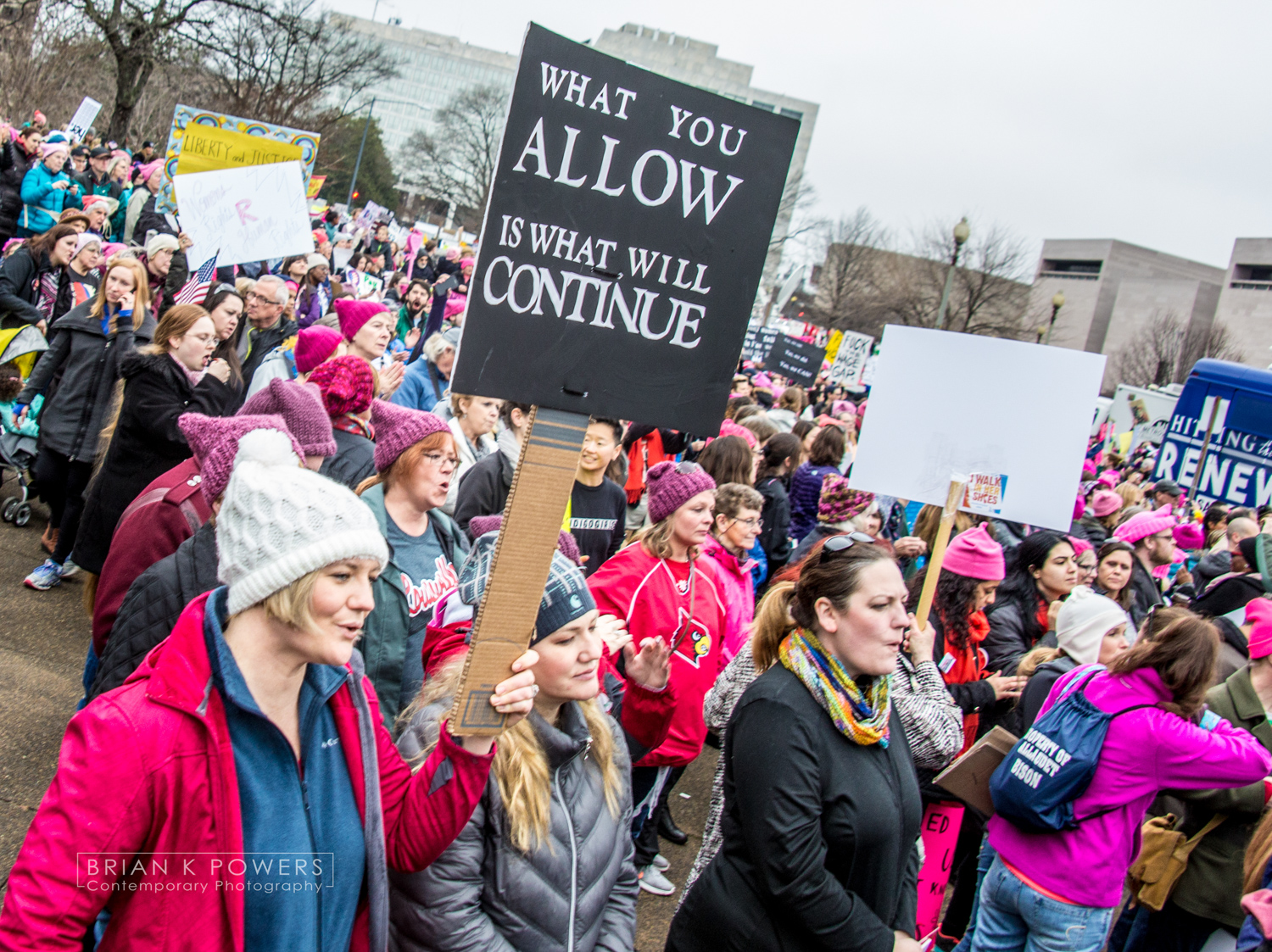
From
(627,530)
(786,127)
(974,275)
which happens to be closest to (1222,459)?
(627,530)

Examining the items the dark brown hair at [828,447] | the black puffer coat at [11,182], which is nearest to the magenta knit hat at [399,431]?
the dark brown hair at [828,447]

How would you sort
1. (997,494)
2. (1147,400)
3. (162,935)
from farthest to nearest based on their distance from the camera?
(1147,400)
(997,494)
(162,935)

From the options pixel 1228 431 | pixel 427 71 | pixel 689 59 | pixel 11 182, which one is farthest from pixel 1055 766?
pixel 427 71

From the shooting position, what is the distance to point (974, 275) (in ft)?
150

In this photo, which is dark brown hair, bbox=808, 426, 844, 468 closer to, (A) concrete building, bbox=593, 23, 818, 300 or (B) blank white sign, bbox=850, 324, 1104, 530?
(B) blank white sign, bbox=850, 324, 1104, 530

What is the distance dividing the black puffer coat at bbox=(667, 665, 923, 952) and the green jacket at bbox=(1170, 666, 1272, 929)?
173cm

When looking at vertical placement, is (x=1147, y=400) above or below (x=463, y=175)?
below

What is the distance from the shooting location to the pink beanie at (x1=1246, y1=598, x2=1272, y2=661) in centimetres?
405

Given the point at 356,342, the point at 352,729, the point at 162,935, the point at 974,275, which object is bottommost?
the point at 162,935

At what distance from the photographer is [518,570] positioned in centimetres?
205

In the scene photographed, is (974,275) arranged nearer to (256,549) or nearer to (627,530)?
(627,530)

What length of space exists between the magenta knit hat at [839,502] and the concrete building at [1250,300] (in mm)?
50247

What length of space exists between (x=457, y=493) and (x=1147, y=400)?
2240cm

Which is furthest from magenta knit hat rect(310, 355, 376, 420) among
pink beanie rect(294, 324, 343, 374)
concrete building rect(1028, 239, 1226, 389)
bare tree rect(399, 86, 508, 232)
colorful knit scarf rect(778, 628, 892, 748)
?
concrete building rect(1028, 239, 1226, 389)
